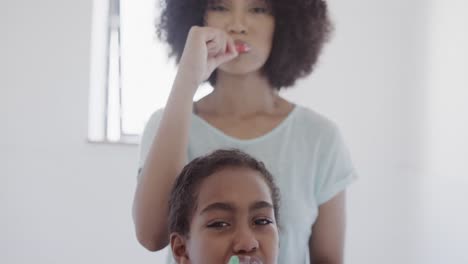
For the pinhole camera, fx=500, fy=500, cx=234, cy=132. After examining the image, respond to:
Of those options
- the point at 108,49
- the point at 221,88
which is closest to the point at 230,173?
the point at 221,88

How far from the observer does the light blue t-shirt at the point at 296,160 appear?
1.97 ft

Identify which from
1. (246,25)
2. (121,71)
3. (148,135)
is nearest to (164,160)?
(148,135)

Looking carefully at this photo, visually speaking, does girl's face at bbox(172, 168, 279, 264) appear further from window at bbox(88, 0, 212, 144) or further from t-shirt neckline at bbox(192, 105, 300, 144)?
window at bbox(88, 0, 212, 144)

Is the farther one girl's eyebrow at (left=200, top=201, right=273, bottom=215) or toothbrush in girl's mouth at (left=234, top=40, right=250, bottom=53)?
toothbrush in girl's mouth at (left=234, top=40, right=250, bottom=53)

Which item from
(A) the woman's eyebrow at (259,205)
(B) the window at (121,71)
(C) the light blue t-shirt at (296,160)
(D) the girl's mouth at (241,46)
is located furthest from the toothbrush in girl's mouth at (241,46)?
(B) the window at (121,71)

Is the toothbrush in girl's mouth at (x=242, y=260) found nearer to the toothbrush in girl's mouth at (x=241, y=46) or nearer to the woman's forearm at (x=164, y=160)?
the woman's forearm at (x=164, y=160)

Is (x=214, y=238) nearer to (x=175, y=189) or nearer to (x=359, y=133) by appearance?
(x=175, y=189)

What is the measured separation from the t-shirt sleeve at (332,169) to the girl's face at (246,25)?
132 mm

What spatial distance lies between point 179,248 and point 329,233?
0.20 metres

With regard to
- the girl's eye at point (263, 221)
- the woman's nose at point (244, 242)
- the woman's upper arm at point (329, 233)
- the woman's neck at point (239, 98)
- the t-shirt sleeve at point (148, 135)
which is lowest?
the woman's upper arm at point (329, 233)

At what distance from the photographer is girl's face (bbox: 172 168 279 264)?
0.46m

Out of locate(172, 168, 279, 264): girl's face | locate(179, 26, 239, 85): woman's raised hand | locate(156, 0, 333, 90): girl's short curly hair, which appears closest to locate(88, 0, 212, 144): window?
locate(156, 0, 333, 90): girl's short curly hair

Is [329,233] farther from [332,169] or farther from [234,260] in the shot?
[234,260]

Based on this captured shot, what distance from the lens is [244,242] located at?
1.51 ft
